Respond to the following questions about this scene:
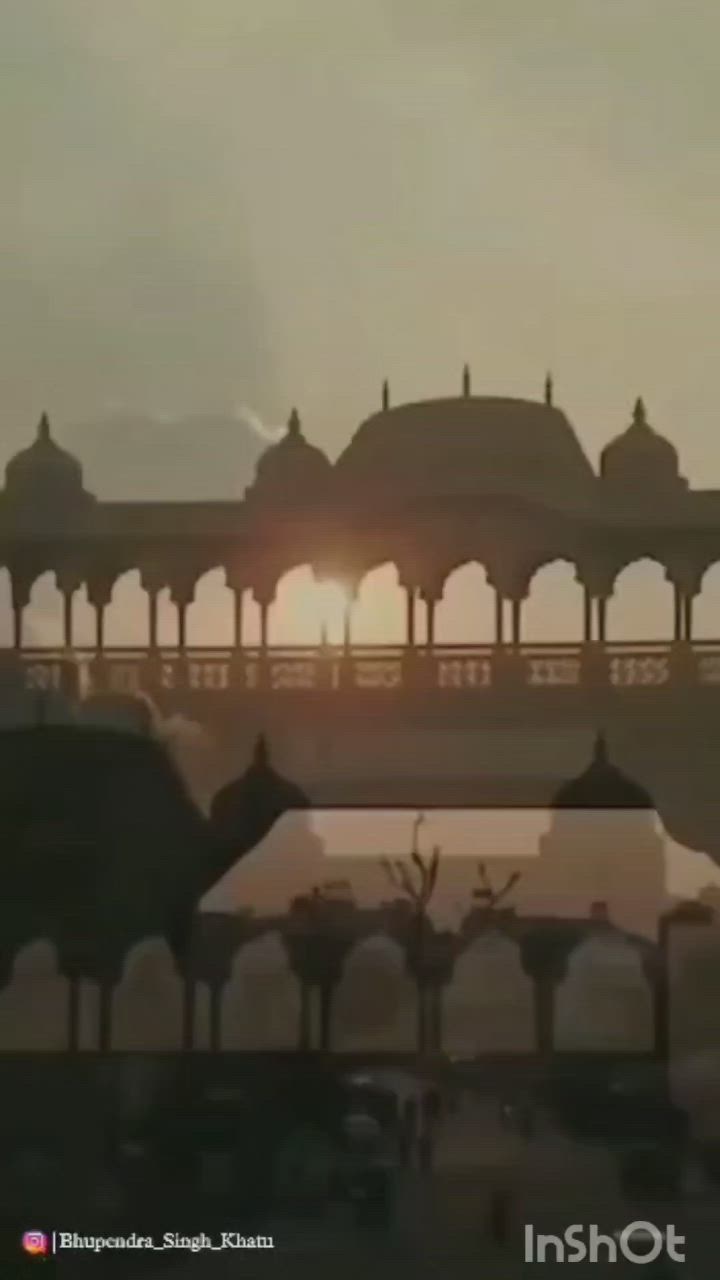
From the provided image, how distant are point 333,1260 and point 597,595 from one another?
118cm

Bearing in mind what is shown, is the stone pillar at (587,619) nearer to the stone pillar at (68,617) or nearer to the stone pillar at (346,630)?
the stone pillar at (346,630)

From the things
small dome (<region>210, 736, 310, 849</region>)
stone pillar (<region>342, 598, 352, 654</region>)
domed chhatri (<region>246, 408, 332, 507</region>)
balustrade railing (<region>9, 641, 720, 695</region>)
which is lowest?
small dome (<region>210, 736, 310, 849</region>)

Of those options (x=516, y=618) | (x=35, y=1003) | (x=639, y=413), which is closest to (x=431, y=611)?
(x=516, y=618)

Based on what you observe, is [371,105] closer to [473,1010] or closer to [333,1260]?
[473,1010]

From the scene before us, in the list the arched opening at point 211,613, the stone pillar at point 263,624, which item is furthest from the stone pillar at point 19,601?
the stone pillar at point 263,624

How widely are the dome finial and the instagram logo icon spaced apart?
1.67 m

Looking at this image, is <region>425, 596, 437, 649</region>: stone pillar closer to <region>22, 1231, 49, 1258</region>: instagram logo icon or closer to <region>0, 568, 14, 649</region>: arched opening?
<region>0, 568, 14, 649</region>: arched opening

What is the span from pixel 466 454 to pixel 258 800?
0.67 meters

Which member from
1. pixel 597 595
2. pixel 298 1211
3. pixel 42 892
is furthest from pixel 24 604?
pixel 298 1211

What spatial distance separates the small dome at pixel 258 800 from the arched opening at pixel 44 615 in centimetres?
39

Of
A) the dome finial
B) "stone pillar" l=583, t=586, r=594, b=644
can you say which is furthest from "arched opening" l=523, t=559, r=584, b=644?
the dome finial

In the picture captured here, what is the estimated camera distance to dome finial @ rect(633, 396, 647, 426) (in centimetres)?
243

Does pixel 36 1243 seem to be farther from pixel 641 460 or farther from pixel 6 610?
pixel 641 460

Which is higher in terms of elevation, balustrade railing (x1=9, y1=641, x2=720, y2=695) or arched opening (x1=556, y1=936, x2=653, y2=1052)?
balustrade railing (x1=9, y1=641, x2=720, y2=695)
